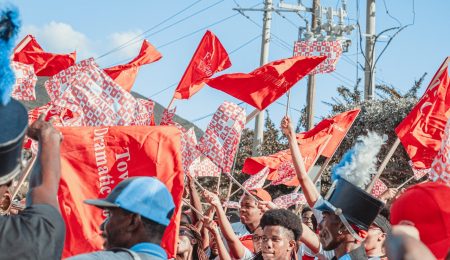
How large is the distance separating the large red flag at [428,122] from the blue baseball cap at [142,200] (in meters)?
5.71

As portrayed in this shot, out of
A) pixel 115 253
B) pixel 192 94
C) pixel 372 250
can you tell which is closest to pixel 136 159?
pixel 372 250

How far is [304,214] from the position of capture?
8.89 metres

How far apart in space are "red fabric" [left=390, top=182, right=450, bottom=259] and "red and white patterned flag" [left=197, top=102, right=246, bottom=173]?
647 centimetres

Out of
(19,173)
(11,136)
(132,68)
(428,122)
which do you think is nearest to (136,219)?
(19,173)

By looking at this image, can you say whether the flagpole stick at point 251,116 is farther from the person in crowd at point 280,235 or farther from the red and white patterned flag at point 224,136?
the person in crowd at point 280,235

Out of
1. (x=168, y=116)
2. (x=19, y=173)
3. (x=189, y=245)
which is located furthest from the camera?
(x=168, y=116)

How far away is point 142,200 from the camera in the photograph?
3.52 m

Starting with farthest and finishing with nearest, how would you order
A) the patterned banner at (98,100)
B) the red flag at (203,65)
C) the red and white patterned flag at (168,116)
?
the red flag at (203,65) → the red and white patterned flag at (168,116) → the patterned banner at (98,100)

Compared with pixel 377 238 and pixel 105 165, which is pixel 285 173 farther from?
pixel 377 238

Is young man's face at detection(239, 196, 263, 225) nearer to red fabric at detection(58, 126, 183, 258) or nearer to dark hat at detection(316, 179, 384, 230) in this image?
red fabric at detection(58, 126, 183, 258)

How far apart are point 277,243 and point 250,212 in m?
2.09

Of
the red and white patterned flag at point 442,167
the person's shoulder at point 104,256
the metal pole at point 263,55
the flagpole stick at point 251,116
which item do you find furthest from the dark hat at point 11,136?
the metal pole at point 263,55

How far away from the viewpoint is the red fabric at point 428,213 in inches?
103

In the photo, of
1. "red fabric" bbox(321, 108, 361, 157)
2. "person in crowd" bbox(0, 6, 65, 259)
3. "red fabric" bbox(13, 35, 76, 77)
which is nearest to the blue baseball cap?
"person in crowd" bbox(0, 6, 65, 259)
